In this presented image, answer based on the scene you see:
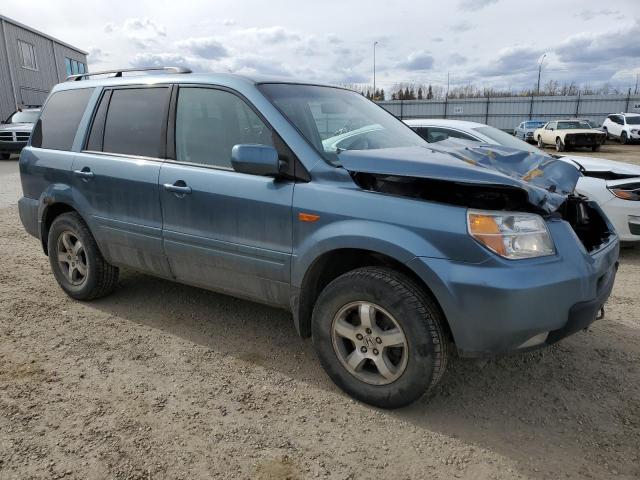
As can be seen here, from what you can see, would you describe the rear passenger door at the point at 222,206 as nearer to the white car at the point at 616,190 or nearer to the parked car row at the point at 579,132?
the white car at the point at 616,190

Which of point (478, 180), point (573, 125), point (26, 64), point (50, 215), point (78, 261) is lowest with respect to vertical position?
point (573, 125)

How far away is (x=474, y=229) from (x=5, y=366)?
300cm

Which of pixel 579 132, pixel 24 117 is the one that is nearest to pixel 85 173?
pixel 24 117

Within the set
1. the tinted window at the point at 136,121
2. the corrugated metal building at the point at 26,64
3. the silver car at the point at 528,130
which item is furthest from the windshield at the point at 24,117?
the silver car at the point at 528,130

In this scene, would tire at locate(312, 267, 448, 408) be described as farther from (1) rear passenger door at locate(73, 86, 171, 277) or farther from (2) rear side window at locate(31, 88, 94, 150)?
(2) rear side window at locate(31, 88, 94, 150)

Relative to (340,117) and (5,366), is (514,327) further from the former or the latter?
(5,366)

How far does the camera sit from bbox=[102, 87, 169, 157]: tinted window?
3.62m

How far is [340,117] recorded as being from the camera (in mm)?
3527

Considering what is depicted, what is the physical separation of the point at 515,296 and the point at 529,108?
35164mm

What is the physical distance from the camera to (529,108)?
3375 centimetres

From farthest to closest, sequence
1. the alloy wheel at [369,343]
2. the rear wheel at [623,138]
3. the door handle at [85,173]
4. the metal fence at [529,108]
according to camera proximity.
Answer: the metal fence at [529,108]
the rear wheel at [623,138]
the door handle at [85,173]
the alloy wheel at [369,343]

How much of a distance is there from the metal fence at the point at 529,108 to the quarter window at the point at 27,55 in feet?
69.5

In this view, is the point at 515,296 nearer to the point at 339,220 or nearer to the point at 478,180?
the point at 478,180

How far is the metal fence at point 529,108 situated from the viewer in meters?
33.0
